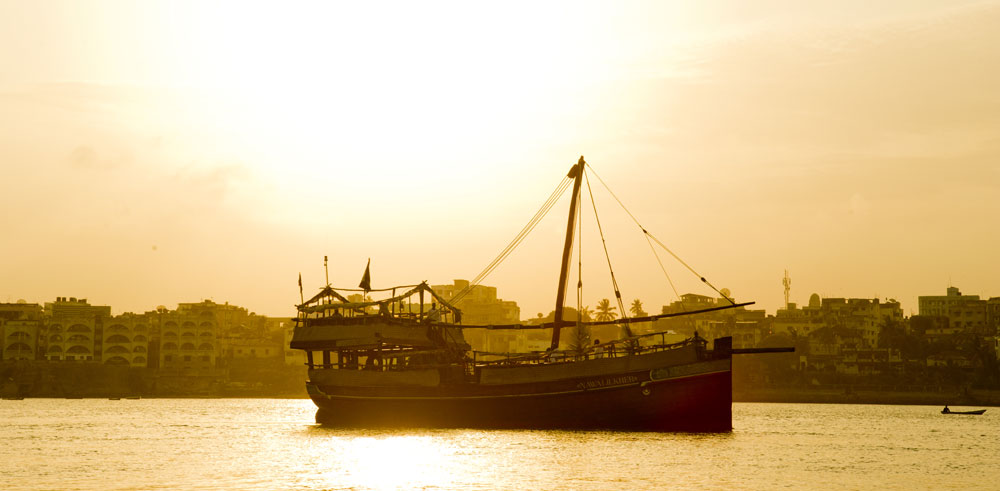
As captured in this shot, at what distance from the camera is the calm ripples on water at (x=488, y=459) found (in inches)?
1895

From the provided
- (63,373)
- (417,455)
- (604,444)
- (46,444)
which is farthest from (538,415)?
(63,373)

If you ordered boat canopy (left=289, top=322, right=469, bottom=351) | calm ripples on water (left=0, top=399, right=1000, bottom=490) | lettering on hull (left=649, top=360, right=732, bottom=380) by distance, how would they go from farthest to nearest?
boat canopy (left=289, top=322, right=469, bottom=351)
lettering on hull (left=649, top=360, right=732, bottom=380)
calm ripples on water (left=0, top=399, right=1000, bottom=490)

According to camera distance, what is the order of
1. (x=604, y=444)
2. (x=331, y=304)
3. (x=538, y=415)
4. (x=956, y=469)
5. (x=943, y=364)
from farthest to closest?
(x=943, y=364) < (x=331, y=304) < (x=538, y=415) < (x=604, y=444) < (x=956, y=469)

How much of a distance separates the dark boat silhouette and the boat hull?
6 centimetres

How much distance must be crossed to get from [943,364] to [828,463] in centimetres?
11666

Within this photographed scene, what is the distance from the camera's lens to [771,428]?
84188 mm

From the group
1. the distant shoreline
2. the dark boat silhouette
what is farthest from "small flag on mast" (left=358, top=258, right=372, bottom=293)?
the distant shoreline

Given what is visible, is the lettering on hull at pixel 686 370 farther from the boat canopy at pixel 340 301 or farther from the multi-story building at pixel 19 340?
the multi-story building at pixel 19 340

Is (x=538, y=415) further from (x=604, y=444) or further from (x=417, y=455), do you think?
(x=417, y=455)

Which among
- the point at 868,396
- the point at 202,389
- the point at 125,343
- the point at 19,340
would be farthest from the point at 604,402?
the point at 19,340

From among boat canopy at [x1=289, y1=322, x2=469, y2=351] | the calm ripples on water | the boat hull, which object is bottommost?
the calm ripples on water

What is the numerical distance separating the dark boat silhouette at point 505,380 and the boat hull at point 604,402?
0.06 meters

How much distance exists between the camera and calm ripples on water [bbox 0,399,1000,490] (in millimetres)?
48125

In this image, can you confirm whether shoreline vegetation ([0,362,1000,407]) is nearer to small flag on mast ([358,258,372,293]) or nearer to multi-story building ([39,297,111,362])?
multi-story building ([39,297,111,362])
